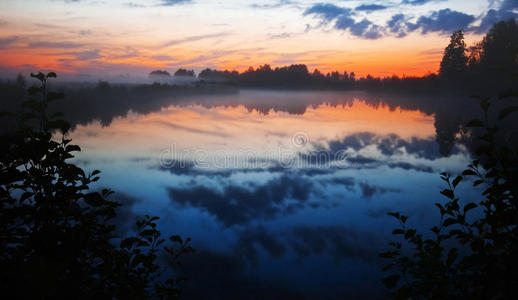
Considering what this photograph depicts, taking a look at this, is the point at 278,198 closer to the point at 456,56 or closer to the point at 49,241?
the point at 49,241

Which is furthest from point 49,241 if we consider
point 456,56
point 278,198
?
point 456,56

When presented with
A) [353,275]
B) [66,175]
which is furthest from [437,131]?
[66,175]

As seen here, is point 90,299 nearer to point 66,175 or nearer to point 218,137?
point 66,175

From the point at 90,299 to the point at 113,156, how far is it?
1400cm

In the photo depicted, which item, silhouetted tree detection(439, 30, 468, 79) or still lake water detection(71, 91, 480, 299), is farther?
silhouetted tree detection(439, 30, 468, 79)

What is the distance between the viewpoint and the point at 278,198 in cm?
964

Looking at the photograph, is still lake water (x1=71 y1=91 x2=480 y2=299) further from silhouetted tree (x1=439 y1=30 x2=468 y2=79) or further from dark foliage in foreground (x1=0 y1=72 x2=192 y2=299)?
silhouetted tree (x1=439 y1=30 x2=468 y2=79)

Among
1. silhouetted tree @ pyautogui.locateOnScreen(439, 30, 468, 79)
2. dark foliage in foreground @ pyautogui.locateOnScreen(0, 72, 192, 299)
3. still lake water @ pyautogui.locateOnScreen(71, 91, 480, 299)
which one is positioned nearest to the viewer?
dark foliage in foreground @ pyautogui.locateOnScreen(0, 72, 192, 299)

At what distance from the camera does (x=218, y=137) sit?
20.5 meters

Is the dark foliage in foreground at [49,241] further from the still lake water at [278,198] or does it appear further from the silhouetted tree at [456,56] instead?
the silhouetted tree at [456,56]

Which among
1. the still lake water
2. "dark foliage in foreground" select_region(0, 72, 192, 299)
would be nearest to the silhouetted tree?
the still lake water

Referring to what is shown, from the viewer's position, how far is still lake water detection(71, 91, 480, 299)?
18.8ft

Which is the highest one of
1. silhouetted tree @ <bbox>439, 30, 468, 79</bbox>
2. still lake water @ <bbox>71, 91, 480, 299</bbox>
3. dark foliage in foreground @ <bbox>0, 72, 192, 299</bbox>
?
silhouetted tree @ <bbox>439, 30, 468, 79</bbox>

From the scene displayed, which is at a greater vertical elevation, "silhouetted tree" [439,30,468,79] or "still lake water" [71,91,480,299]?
"silhouetted tree" [439,30,468,79]
